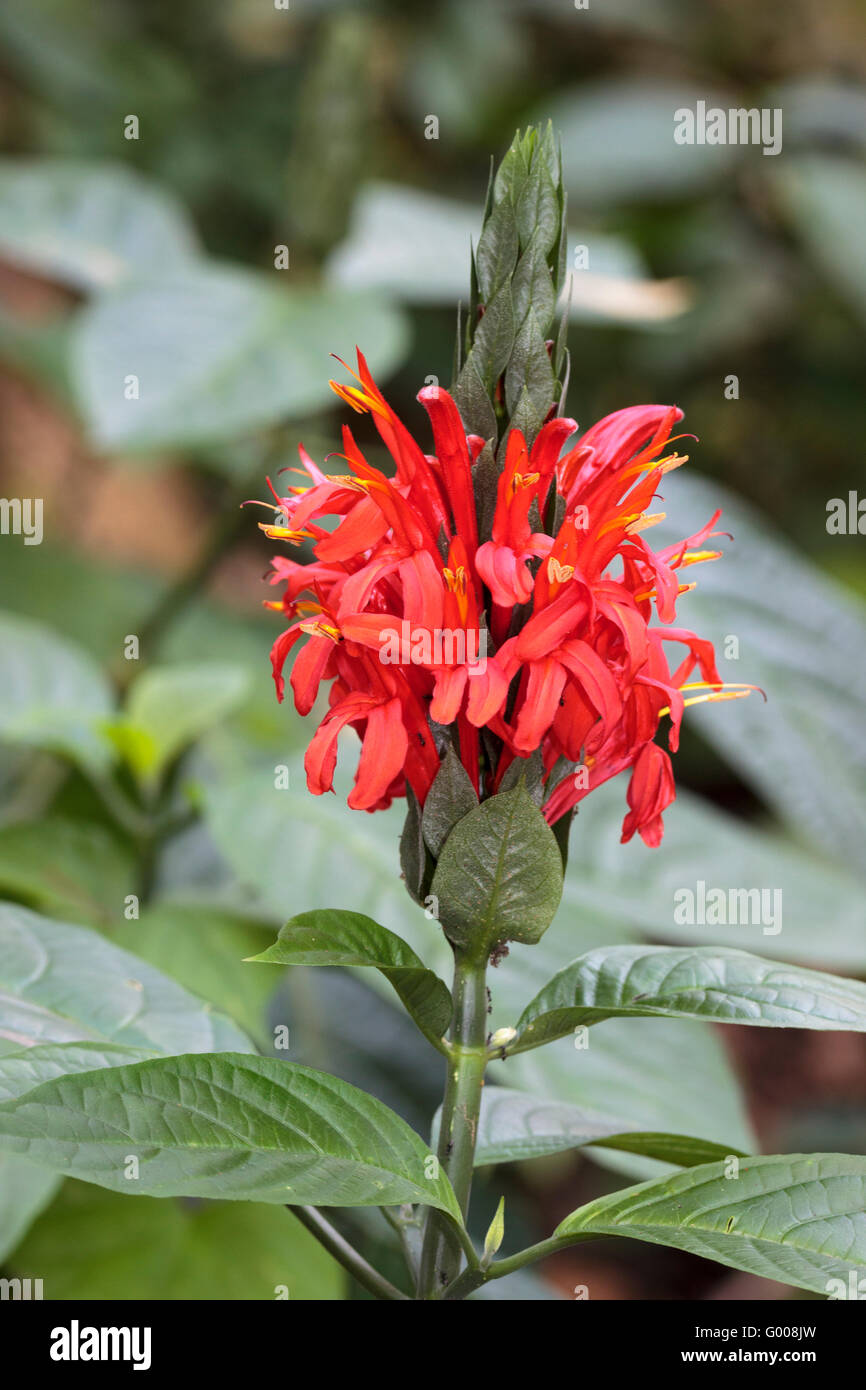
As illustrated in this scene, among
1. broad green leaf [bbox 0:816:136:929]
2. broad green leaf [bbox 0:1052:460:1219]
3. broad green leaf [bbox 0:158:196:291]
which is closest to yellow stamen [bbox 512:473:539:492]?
broad green leaf [bbox 0:1052:460:1219]

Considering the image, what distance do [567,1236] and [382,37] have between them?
2612 millimetres

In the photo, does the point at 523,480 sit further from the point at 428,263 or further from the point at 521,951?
the point at 428,263

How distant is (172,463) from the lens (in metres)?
2.74

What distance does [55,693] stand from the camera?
1.08m

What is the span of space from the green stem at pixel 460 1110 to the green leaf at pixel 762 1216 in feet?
0.15

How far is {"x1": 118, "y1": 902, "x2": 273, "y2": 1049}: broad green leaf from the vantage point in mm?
829

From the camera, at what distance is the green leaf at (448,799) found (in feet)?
1.51

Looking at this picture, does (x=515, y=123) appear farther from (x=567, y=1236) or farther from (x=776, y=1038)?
(x=567, y=1236)

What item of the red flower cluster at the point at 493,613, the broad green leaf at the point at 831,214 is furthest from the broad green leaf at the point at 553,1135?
the broad green leaf at the point at 831,214

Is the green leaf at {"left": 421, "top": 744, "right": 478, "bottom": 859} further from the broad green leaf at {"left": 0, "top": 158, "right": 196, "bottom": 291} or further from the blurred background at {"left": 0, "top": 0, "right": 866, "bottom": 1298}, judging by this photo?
the broad green leaf at {"left": 0, "top": 158, "right": 196, "bottom": 291}

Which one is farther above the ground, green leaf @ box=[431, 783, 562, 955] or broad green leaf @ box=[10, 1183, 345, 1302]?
green leaf @ box=[431, 783, 562, 955]

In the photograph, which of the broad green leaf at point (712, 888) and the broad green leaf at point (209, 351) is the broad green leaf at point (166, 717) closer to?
the broad green leaf at point (209, 351)

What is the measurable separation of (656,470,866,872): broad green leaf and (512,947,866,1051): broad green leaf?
47 centimetres

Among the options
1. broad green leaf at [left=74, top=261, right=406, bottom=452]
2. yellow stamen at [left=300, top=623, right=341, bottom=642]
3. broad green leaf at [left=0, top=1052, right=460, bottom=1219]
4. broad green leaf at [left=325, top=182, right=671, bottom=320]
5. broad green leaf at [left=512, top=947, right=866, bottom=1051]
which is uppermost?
broad green leaf at [left=325, top=182, right=671, bottom=320]
